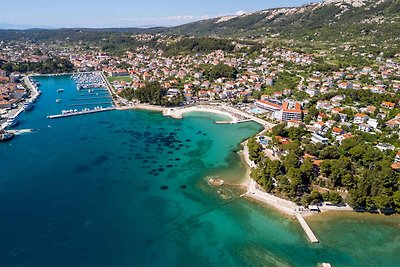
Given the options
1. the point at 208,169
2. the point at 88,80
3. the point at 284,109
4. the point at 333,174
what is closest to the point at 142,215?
the point at 208,169

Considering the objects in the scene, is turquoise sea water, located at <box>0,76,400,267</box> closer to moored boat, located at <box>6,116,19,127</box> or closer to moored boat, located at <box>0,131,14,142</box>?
Answer: moored boat, located at <box>0,131,14,142</box>

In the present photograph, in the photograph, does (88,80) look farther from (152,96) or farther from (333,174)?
(333,174)

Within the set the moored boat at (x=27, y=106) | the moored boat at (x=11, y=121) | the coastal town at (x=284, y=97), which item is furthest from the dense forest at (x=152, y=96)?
the moored boat at (x=11, y=121)

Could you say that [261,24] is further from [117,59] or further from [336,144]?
[336,144]

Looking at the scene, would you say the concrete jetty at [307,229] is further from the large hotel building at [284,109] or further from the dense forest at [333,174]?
the large hotel building at [284,109]

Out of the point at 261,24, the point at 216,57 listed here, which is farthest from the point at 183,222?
the point at 261,24

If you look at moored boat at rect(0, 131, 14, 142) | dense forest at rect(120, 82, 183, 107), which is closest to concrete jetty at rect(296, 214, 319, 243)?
dense forest at rect(120, 82, 183, 107)
